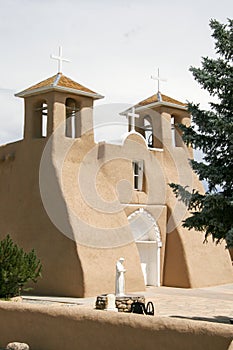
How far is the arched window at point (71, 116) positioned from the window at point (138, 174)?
11.3 feet

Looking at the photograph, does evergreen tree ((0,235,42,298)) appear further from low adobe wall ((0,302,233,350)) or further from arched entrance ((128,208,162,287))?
arched entrance ((128,208,162,287))

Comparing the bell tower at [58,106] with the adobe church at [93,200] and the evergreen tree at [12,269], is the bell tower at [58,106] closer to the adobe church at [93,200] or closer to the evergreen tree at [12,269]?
the adobe church at [93,200]

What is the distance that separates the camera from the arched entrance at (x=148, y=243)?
23625 millimetres

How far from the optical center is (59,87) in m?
21.1

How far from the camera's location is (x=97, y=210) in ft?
68.5

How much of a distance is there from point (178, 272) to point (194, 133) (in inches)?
455

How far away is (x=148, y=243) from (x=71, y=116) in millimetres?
6699

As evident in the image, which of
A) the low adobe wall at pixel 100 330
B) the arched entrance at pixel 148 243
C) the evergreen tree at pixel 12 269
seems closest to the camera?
the low adobe wall at pixel 100 330

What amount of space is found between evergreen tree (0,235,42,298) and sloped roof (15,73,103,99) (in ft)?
24.2

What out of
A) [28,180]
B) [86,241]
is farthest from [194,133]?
[28,180]

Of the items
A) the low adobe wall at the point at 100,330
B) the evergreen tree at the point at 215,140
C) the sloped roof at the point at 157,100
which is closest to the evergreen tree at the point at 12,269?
the low adobe wall at the point at 100,330

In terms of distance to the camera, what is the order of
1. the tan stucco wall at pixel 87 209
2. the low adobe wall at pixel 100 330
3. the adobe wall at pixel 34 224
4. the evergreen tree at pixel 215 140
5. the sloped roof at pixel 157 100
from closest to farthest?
the low adobe wall at pixel 100 330
the evergreen tree at pixel 215 140
the adobe wall at pixel 34 224
the tan stucco wall at pixel 87 209
the sloped roof at pixel 157 100

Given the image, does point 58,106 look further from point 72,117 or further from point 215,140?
point 215,140

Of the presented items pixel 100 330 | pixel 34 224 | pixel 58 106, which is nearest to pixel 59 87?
pixel 58 106
